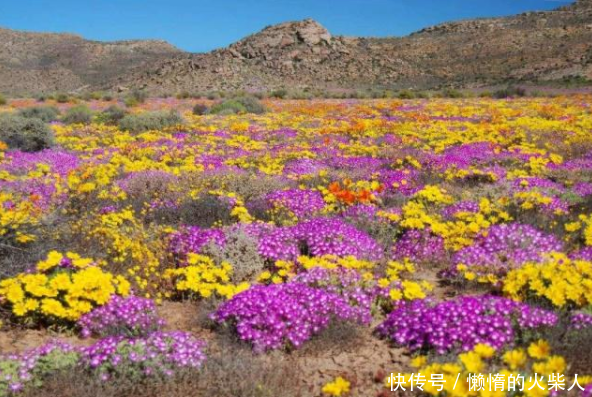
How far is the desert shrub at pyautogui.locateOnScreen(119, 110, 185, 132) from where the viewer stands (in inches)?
818

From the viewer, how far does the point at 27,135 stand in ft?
50.5

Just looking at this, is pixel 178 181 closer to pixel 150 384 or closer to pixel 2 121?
pixel 150 384

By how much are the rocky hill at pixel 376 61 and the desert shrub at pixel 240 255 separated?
56535mm

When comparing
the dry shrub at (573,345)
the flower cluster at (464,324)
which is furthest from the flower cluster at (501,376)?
the flower cluster at (464,324)

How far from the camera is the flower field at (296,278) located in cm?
429

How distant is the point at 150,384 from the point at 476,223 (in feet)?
16.6

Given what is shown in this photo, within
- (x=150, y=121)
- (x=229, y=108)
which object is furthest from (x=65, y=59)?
(x=150, y=121)

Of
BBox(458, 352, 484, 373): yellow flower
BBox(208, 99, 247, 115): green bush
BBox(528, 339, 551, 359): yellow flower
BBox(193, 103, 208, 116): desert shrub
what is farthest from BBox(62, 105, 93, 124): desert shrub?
BBox(528, 339, 551, 359): yellow flower

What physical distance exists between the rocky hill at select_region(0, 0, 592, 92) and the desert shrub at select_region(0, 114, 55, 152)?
48.1 metres

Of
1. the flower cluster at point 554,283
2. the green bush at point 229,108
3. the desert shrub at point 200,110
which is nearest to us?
the flower cluster at point 554,283

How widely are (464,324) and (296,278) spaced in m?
1.94

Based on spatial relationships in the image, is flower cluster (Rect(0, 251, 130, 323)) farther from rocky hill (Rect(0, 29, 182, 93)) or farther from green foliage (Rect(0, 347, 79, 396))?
rocky hill (Rect(0, 29, 182, 93))

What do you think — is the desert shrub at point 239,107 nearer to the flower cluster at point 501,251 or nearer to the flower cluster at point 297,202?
the flower cluster at point 297,202

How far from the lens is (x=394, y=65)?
7594 cm
